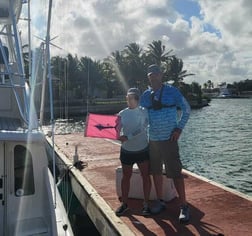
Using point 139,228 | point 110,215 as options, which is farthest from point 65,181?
point 139,228

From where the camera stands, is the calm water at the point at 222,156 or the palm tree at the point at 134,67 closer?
the calm water at the point at 222,156

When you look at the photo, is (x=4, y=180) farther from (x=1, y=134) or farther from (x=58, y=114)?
(x=58, y=114)

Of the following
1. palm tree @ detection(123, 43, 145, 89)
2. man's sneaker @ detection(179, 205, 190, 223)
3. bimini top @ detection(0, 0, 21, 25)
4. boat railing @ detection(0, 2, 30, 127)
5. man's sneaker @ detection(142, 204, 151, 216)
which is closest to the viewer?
boat railing @ detection(0, 2, 30, 127)

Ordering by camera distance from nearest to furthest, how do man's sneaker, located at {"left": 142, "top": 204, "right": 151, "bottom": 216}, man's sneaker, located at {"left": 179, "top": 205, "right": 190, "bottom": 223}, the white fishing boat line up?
the white fishing boat → man's sneaker, located at {"left": 179, "top": 205, "right": 190, "bottom": 223} → man's sneaker, located at {"left": 142, "top": 204, "right": 151, "bottom": 216}

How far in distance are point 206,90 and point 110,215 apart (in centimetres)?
13416

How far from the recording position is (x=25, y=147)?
4.90m

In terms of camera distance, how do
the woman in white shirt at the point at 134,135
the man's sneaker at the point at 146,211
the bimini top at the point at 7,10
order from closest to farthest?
the woman in white shirt at the point at 134,135, the man's sneaker at the point at 146,211, the bimini top at the point at 7,10

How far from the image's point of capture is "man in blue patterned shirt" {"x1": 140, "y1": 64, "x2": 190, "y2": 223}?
5.47m

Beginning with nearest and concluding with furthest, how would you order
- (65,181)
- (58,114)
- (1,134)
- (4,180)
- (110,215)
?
(1,134), (4,180), (110,215), (65,181), (58,114)

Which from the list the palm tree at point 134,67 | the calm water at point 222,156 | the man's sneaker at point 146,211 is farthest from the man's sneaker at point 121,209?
the palm tree at point 134,67

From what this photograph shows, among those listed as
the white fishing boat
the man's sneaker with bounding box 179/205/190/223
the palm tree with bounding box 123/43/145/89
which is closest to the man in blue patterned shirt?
the man's sneaker with bounding box 179/205/190/223

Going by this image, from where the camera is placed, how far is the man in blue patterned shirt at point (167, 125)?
215 inches

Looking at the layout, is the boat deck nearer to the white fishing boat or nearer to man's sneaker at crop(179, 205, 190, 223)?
man's sneaker at crop(179, 205, 190, 223)

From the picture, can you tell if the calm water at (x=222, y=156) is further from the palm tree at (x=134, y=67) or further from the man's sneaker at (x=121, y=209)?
the palm tree at (x=134, y=67)
